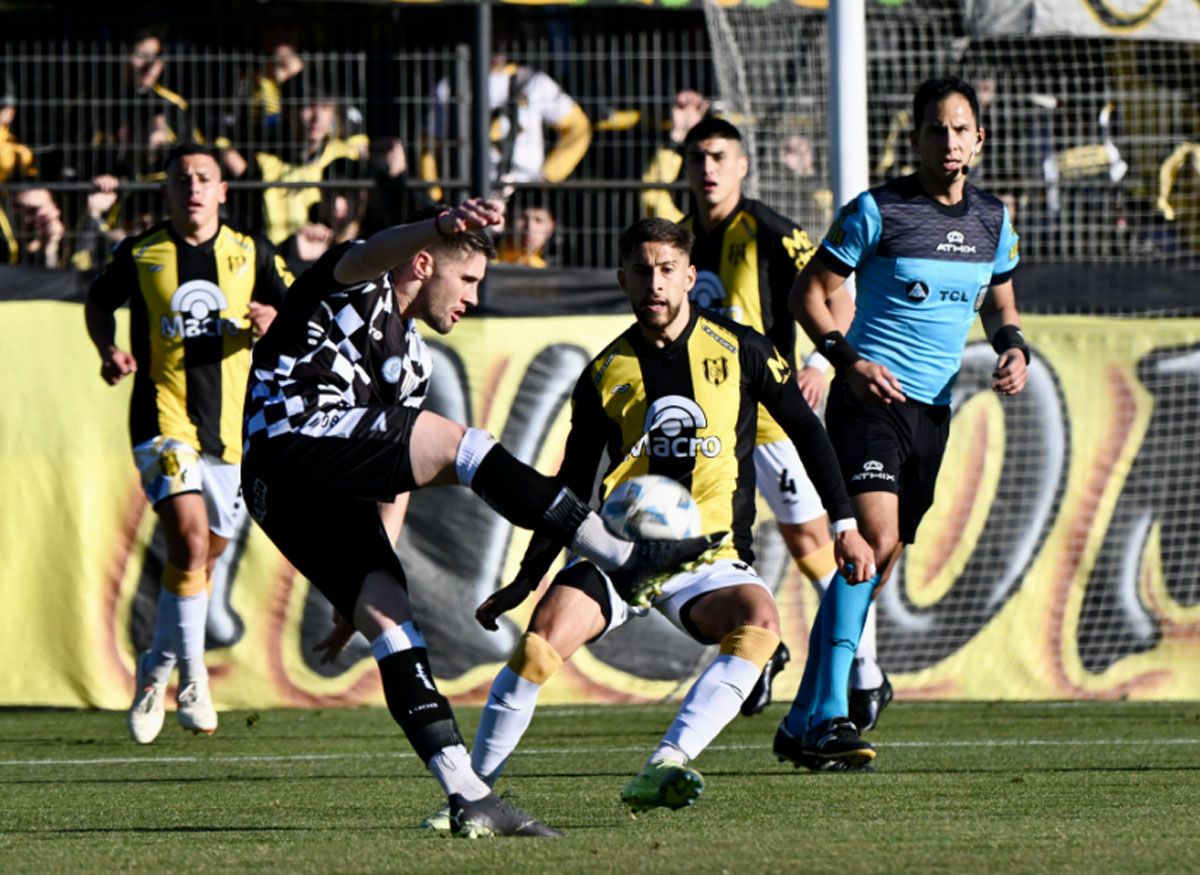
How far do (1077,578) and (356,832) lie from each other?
6.38 meters

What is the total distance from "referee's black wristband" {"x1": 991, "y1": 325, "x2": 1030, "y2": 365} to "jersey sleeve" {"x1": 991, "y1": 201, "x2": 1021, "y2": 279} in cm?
21

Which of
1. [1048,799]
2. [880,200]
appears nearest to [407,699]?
[1048,799]

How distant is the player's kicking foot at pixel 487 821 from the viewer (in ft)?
17.0

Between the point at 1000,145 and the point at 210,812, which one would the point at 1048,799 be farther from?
the point at 1000,145

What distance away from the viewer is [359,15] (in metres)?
11.4

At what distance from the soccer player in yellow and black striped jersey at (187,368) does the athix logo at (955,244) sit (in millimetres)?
3144

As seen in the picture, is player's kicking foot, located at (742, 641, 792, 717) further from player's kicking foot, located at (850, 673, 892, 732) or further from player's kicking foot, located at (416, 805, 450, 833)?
player's kicking foot, located at (416, 805, 450, 833)

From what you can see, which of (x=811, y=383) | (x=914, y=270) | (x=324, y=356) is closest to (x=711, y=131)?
(x=811, y=383)

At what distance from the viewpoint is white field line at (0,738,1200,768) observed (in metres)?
7.99

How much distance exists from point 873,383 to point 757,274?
2.03 meters

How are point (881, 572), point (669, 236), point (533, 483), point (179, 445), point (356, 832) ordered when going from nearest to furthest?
point (533, 483) < point (356, 832) < point (669, 236) < point (881, 572) < point (179, 445)

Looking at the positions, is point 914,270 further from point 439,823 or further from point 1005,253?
point 439,823

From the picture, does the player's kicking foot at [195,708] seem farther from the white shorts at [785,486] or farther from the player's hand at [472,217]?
the player's hand at [472,217]

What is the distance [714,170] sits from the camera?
29.5ft
